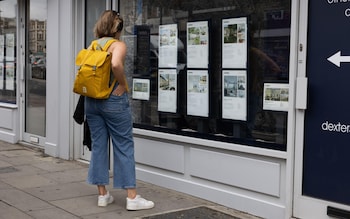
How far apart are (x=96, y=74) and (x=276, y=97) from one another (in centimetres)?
176

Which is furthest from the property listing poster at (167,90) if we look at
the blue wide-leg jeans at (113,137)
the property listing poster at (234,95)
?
the blue wide-leg jeans at (113,137)

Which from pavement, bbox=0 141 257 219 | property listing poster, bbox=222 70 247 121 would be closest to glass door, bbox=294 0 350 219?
property listing poster, bbox=222 70 247 121

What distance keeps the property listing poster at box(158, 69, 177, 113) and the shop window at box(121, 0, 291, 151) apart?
1 centimetres

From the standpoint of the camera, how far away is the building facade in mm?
4352

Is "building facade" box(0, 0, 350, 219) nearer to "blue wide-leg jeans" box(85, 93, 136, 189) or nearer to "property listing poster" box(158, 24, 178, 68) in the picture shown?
"property listing poster" box(158, 24, 178, 68)

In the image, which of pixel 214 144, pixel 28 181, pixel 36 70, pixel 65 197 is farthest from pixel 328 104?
pixel 36 70

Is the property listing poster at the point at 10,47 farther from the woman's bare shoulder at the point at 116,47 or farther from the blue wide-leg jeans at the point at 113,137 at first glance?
the woman's bare shoulder at the point at 116,47

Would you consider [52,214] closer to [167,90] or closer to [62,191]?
[62,191]

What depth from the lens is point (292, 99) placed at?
455cm

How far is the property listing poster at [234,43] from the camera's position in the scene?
5.06m

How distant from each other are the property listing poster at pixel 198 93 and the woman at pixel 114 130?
91 cm

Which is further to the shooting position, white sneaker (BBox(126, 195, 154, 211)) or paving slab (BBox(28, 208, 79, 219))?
white sneaker (BBox(126, 195, 154, 211))

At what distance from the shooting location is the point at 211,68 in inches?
213

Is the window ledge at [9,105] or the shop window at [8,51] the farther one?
the shop window at [8,51]
